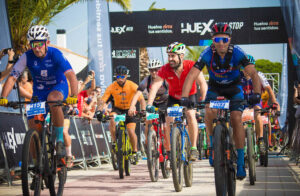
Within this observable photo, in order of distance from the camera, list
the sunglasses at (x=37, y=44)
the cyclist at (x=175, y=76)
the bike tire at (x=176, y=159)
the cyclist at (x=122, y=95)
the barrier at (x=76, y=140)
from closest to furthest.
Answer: the sunglasses at (x=37, y=44)
the bike tire at (x=176, y=159)
the cyclist at (x=175, y=76)
the barrier at (x=76, y=140)
the cyclist at (x=122, y=95)

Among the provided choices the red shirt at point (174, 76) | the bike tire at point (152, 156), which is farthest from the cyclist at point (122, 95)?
the red shirt at point (174, 76)

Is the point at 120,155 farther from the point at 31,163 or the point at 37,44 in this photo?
the point at 31,163

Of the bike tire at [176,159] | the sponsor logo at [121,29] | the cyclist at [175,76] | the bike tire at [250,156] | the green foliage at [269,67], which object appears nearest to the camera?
the bike tire at [176,159]

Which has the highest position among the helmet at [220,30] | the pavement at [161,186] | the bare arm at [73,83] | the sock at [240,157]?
the helmet at [220,30]

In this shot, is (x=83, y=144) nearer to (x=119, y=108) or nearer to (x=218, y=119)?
(x=119, y=108)

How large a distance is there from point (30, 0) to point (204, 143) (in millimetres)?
8327

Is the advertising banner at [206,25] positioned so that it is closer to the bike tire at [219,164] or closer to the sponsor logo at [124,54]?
the sponsor logo at [124,54]

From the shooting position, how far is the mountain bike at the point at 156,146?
1063 cm

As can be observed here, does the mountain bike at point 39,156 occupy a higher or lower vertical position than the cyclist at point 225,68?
lower

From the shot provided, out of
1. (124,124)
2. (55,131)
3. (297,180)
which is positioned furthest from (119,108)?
(55,131)

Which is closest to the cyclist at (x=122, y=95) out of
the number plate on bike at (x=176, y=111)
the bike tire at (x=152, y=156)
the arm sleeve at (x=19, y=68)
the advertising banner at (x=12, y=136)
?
the bike tire at (x=152, y=156)

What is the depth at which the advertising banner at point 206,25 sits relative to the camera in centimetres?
2100

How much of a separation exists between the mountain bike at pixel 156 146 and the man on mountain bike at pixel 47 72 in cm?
291

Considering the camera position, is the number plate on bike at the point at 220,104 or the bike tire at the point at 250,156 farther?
the bike tire at the point at 250,156
